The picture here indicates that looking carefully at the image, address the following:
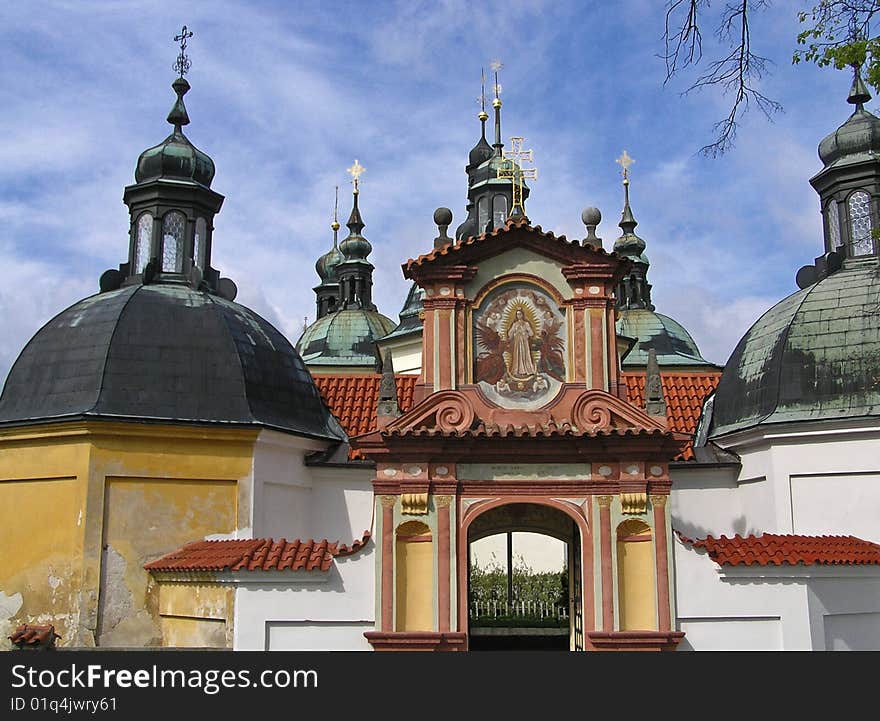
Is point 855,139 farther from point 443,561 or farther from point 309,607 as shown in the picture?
point 309,607

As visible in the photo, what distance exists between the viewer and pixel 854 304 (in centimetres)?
1909

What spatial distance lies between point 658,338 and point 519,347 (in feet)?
68.4

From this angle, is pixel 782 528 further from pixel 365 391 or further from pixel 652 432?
pixel 365 391

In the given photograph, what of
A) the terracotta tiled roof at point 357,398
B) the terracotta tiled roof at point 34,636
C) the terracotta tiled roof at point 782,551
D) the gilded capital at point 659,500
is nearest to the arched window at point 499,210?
the terracotta tiled roof at point 357,398

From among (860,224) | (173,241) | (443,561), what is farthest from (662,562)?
(173,241)

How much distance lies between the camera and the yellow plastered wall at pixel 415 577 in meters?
14.1

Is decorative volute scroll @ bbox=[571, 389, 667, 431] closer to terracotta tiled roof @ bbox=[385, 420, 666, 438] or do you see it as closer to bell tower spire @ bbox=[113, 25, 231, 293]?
terracotta tiled roof @ bbox=[385, 420, 666, 438]

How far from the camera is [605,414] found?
1439 cm

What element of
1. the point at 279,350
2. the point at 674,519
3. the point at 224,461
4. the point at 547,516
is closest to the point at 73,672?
the point at 224,461

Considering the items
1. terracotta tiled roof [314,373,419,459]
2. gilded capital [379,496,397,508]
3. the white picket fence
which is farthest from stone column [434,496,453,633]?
the white picket fence

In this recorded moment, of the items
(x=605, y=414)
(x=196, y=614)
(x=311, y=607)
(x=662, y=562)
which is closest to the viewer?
(x=662, y=562)

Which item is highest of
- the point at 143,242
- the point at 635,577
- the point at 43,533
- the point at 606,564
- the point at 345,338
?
the point at 345,338

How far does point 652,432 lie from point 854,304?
7376 millimetres

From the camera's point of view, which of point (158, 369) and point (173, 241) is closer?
point (158, 369)
